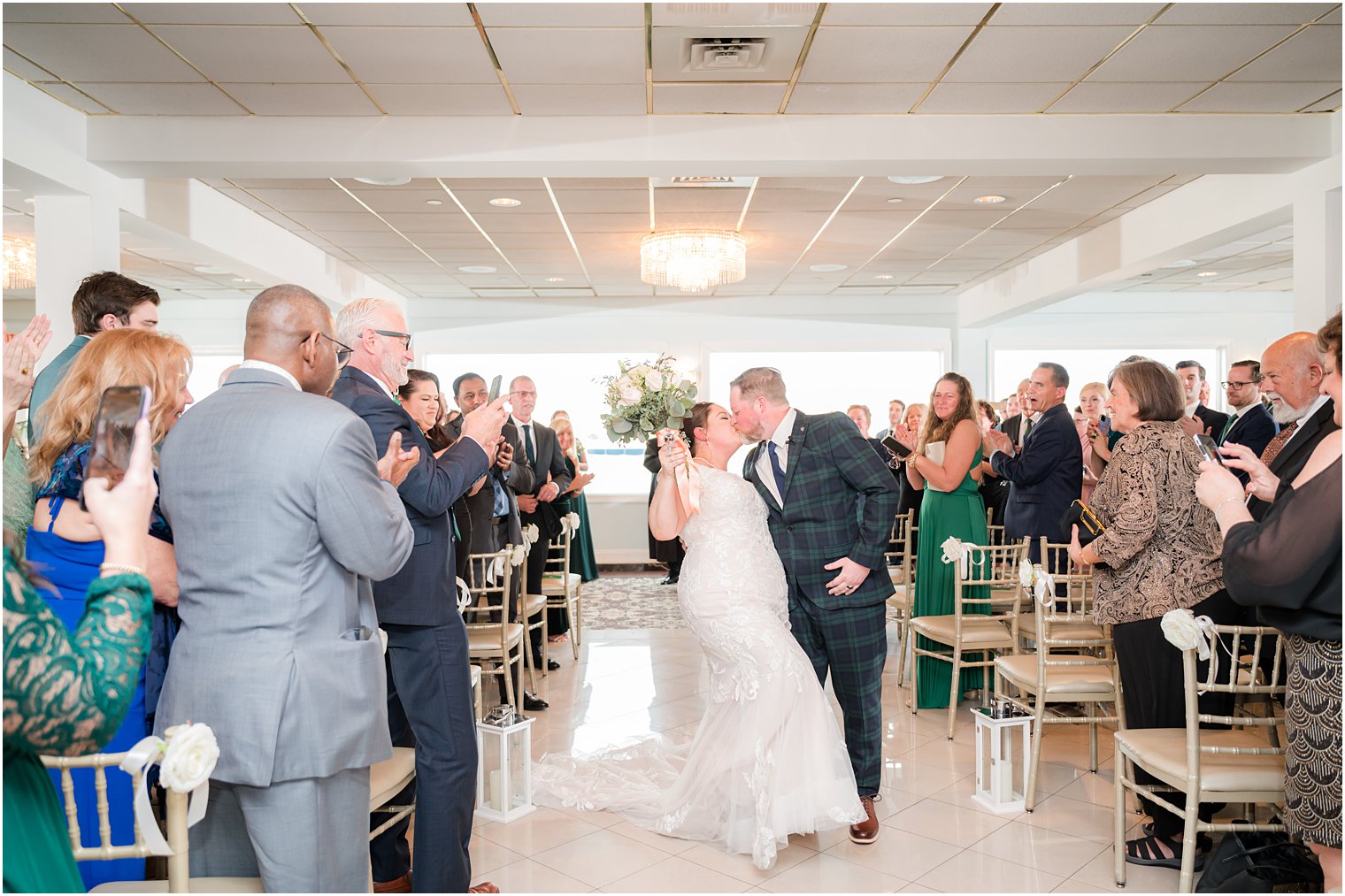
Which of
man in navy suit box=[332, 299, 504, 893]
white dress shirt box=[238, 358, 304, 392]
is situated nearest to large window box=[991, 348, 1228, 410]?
man in navy suit box=[332, 299, 504, 893]

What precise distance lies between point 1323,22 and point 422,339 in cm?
977

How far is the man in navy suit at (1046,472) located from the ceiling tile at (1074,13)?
1864mm

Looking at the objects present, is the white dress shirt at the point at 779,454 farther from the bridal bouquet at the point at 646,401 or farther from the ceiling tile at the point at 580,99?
the ceiling tile at the point at 580,99

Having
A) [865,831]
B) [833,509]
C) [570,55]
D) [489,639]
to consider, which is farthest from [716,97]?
[865,831]

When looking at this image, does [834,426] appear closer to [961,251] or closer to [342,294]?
[961,251]

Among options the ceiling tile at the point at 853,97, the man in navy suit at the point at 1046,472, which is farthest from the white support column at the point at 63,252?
the man in navy suit at the point at 1046,472

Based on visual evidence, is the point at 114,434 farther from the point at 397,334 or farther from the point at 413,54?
the point at 413,54

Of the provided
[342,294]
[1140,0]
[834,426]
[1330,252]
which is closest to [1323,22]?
[1140,0]

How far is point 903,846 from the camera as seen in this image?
350 centimetres

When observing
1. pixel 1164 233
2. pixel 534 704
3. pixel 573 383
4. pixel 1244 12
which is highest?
pixel 1244 12

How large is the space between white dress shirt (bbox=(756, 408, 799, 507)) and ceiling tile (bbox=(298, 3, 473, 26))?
83.9 inches

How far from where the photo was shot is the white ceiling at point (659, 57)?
3959 mm

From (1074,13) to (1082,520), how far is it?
216cm

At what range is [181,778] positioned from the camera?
1.68 m
